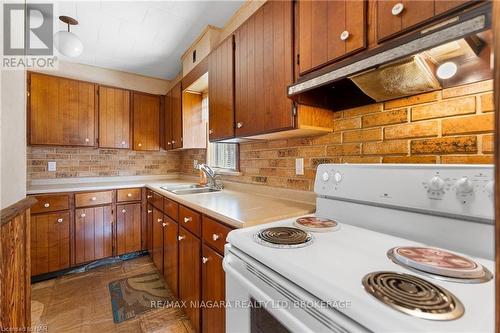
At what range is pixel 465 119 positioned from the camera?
2.80 ft

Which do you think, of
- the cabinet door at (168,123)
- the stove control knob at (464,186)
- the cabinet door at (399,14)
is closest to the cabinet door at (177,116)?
the cabinet door at (168,123)

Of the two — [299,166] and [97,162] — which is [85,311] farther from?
[299,166]

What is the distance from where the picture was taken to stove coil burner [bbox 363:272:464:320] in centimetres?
42

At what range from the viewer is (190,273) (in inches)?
59.9

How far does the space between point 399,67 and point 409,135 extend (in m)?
0.34

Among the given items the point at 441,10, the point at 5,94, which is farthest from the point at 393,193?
the point at 5,94

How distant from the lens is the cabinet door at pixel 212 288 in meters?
1.16

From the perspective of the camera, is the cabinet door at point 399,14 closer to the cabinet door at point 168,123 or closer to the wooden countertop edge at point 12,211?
the wooden countertop edge at point 12,211

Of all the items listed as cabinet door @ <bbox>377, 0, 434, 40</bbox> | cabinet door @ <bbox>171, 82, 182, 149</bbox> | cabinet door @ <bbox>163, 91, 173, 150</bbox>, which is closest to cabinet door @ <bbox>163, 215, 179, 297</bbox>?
cabinet door @ <bbox>171, 82, 182, 149</bbox>

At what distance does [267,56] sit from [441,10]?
838 mm

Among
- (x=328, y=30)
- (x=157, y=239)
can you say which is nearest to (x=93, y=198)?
(x=157, y=239)

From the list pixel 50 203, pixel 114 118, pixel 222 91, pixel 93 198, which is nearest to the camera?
pixel 222 91

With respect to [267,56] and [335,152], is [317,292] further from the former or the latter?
[267,56]

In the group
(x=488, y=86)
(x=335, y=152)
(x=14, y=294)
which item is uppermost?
(x=488, y=86)
